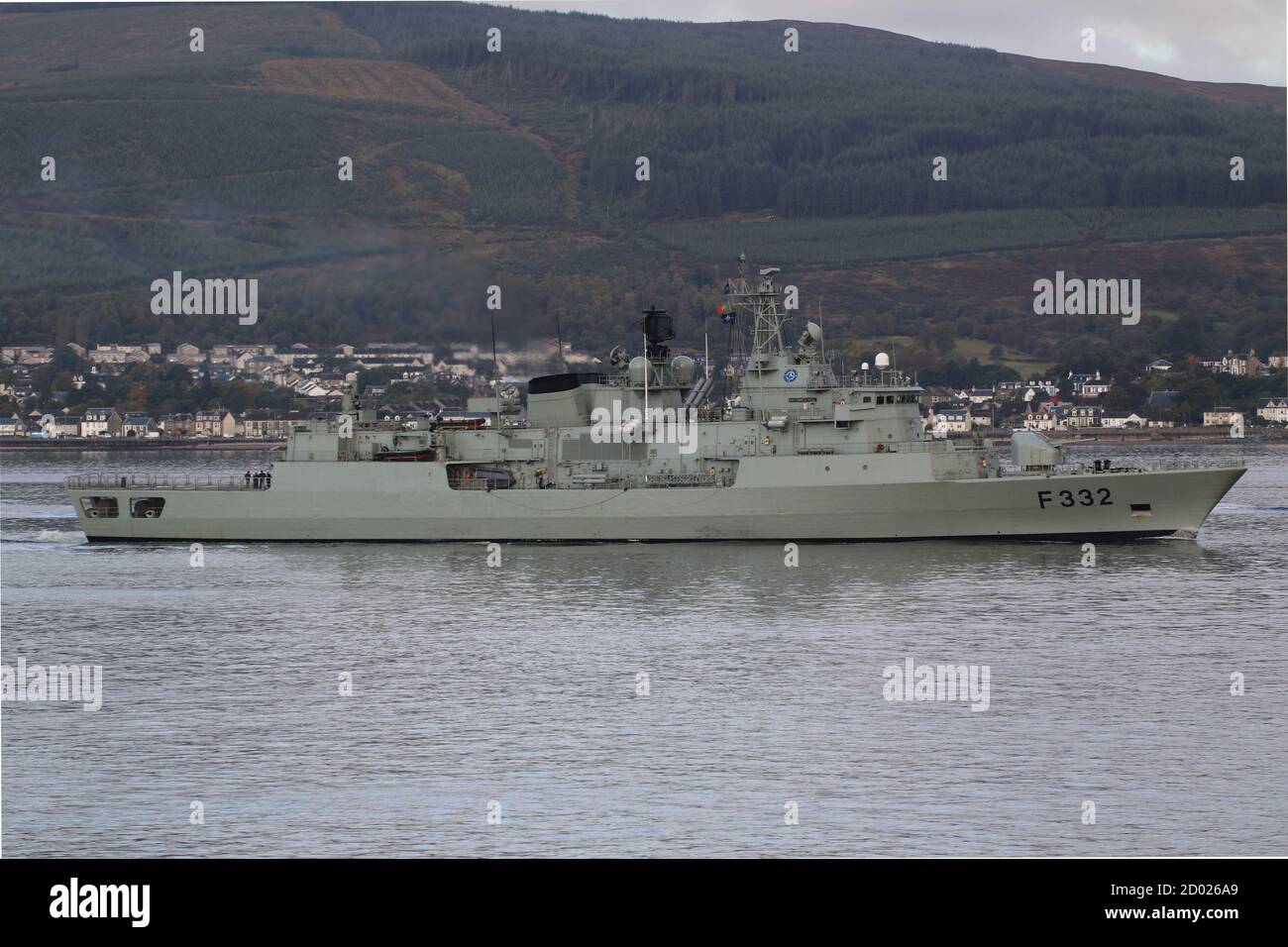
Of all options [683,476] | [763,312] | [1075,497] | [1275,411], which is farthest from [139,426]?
[1075,497]

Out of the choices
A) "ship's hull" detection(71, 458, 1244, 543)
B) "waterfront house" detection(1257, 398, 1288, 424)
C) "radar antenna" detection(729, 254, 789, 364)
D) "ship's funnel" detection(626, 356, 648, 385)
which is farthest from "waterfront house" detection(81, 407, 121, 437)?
"radar antenna" detection(729, 254, 789, 364)

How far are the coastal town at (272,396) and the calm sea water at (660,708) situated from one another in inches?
2341

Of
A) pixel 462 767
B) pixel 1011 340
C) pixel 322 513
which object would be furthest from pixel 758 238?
pixel 462 767

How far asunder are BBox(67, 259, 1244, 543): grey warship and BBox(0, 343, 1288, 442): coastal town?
50.3m

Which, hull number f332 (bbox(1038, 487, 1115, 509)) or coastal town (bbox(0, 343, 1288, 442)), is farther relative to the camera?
coastal town (bbox(0, 343, 1288, 442))

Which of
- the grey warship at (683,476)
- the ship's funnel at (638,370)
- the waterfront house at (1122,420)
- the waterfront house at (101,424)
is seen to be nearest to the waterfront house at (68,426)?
the waterfront house at (101,424)

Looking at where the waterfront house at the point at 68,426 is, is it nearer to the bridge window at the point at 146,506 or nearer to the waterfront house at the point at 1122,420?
the waterfront house at the point at 1122,420

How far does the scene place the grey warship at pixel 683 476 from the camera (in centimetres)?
3431

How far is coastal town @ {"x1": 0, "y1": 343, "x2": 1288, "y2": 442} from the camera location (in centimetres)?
10300

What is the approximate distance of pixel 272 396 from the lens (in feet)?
336

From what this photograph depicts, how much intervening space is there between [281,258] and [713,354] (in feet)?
103

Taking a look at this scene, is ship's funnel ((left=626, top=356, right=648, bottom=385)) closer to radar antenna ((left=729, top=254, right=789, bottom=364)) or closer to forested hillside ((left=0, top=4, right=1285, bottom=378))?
radar antenna ((left=729, top=254, right=789, bottom=364))

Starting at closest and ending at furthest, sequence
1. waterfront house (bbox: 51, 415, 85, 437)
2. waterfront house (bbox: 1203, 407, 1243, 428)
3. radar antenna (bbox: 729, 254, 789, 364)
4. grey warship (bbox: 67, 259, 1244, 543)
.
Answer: grey warship (bbox: 67, 259, 1244, 543) → radar antenna (bbox: 729, 254, 789, 364) → waterfront house (bbox: 51, 415, 85, 437) → waterfront house (bbox: 1203, 407, 1243, 428)
